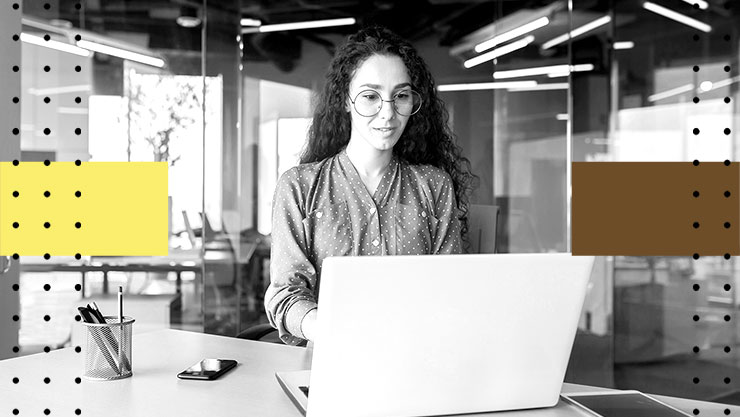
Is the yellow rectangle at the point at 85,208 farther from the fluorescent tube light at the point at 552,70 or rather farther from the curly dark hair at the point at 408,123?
the fluorescent tube light at the point at 552,70

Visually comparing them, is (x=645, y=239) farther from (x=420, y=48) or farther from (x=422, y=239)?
(x=420, y=48)

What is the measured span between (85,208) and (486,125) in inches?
160

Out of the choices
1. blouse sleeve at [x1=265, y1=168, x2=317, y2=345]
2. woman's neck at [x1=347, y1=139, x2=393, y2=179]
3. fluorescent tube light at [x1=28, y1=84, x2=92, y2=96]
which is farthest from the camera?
fluorescent tube light at [x1=28, y1=84, x2=92, y2=96]

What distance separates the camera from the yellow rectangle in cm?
64

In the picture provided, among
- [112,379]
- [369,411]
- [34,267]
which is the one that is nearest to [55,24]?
[34,267]

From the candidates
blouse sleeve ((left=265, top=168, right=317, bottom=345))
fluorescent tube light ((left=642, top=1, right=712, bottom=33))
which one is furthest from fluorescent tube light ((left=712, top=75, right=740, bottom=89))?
blouse sleeve ((left=265, top=168, right=317, bottom=345))

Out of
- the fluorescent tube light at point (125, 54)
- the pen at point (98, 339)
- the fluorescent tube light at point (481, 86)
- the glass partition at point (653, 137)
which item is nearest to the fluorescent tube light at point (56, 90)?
the fluorescent tube light at point (125, 54)

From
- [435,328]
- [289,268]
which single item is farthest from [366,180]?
[435,328]

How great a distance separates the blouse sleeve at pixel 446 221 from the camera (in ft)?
6.87

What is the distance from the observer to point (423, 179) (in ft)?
7.06

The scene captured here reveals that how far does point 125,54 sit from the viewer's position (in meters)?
4.27

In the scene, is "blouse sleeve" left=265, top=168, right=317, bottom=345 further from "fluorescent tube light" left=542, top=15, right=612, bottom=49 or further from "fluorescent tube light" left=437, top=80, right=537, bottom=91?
"fluorescent tube light" left=542, top=15, right=612, bottom=49

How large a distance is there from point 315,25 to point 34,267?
2.21m

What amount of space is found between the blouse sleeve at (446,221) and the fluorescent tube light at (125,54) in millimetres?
2744
